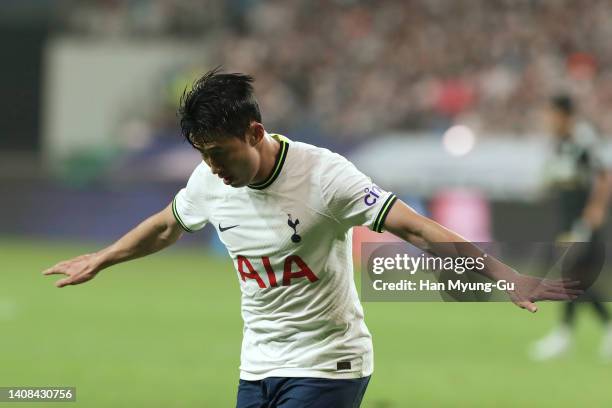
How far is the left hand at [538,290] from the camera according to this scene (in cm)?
446

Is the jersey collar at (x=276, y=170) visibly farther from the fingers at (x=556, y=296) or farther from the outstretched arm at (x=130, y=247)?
the fingers at (x=556, y=296)

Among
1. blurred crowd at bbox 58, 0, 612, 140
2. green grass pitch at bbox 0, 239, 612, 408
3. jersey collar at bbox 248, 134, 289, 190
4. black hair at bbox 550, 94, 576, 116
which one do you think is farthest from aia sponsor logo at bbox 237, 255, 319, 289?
blurred crowd at bbox 58, 0, 612, 140

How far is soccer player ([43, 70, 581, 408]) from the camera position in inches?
179

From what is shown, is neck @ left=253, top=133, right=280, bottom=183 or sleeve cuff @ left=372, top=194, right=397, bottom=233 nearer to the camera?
sleeve cuff @ left=372, top=194, right=397, bottom=233

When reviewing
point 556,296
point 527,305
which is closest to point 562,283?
point 556,296

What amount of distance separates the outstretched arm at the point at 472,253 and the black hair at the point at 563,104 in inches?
229

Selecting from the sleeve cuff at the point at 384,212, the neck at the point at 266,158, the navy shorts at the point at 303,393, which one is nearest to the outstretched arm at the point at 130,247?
the neck at the point at 266,158

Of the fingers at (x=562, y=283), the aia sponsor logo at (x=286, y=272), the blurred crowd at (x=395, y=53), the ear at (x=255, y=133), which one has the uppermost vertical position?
the ear at (x=255, y=133)

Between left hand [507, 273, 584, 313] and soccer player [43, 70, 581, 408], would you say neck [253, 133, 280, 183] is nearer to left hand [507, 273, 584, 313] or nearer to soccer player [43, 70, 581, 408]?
soccer player [43, 70, 581, 408]

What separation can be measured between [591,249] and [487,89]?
16681 millimetres

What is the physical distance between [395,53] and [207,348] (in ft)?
45.1

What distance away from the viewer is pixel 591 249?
498cm

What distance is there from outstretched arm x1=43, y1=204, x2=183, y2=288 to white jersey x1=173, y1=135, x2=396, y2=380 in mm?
392

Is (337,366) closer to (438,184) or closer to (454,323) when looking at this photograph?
(454,323)
